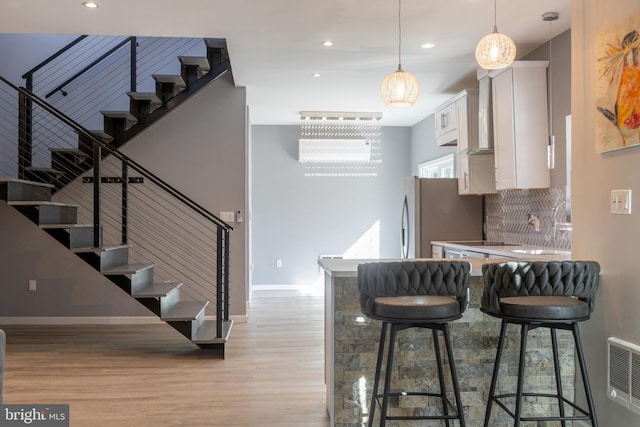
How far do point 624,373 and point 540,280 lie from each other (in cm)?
63

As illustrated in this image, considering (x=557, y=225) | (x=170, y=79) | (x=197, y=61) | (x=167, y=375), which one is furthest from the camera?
(x=170, y=79)

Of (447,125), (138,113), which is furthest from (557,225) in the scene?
(138,113)

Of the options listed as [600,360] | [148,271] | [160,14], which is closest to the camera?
[600,360]

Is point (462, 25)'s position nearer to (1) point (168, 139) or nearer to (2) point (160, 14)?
(2) point (160, 14)

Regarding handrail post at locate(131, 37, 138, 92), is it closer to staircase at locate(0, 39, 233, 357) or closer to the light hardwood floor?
staircase at locate(0, 39, 233, 357)

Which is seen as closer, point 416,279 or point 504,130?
point 416,279

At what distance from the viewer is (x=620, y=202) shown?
2.38 meters

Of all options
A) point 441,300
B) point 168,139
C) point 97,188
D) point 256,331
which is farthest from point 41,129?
point 441,300

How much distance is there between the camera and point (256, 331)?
527 cm

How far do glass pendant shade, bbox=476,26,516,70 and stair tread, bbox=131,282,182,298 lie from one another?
308 cm

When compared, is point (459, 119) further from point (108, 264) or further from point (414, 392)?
point (108, 264)

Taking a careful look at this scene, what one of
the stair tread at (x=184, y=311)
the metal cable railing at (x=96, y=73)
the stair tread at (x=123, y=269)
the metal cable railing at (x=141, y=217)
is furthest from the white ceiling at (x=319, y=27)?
the stair tread at (x=184, y=311)

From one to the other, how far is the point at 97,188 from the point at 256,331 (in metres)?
2.11

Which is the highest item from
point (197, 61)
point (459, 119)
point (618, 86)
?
point (197, 61)
